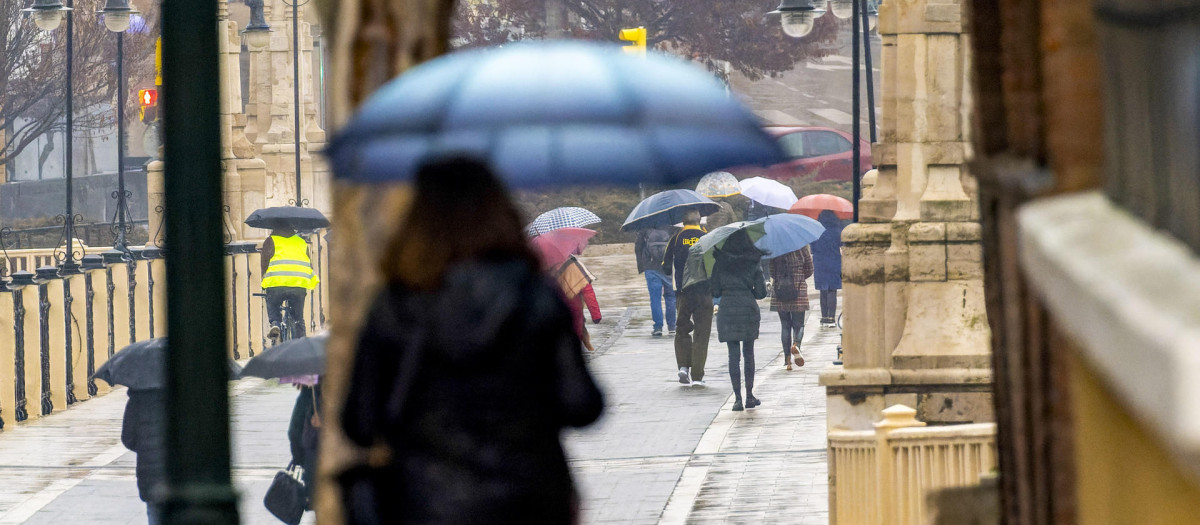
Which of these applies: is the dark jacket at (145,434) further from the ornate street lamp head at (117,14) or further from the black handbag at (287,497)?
the ornate street lamp head at (117,14)

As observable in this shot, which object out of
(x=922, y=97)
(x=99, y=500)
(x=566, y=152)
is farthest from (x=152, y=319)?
(x=566, y=152)

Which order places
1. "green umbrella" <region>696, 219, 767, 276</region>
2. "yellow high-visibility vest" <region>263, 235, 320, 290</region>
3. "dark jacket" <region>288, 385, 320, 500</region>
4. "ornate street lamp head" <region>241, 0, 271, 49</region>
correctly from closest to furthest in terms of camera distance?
1. "dark jacket" <region>288, 385, 320, 500</region>
2. "green umbrella" <region>696, 219, 767, 276</region>
3. "yellow high-visibility vest" <region>263, 235, 320, 290</region>
4. "ornate street lamp head" <region>241, 0, 271, 49</region>

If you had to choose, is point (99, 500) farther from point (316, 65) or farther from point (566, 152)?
point (316, 65)

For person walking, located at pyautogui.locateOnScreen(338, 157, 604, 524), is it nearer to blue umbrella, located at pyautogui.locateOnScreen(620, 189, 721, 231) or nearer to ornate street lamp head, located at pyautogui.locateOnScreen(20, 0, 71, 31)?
ornate street lamp head, located at pyautogui.locateOnScreen(20, 0, 71, 31)

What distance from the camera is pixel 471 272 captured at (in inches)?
141

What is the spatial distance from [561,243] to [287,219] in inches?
119

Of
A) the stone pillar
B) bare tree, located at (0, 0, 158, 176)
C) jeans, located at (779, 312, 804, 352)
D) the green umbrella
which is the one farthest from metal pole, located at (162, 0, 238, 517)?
bare tree, located at (0, 0, 158, 176)

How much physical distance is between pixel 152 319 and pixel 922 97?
9967 mm

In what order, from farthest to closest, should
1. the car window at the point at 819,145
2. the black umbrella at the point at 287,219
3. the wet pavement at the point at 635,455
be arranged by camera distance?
the car window at the point at 819,145 < the black umbrella at the point at 287,219 < the wet pavement at the point at 635,455

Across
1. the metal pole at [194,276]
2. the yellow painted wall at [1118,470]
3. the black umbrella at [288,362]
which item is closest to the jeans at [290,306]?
the black umbrella at [288,362]

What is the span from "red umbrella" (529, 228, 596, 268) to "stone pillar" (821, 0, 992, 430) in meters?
6.25

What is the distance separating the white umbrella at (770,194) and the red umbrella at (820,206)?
2.44ft

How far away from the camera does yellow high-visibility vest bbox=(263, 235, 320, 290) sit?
17.9 meters

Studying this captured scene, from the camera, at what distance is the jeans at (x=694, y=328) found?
16750 mm
